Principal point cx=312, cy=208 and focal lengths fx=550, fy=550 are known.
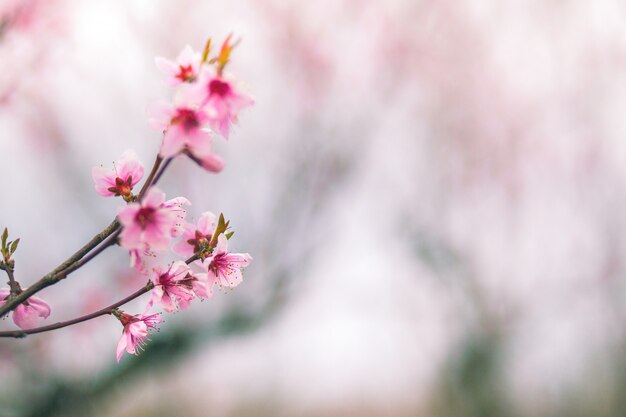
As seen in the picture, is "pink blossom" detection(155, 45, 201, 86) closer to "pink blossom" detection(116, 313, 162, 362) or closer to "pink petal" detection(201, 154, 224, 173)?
"pink petal" detection(201, 154, 224, 173)

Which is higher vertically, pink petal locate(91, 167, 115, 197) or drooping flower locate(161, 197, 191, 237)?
pink petal locate(91, 167, 115, 197)

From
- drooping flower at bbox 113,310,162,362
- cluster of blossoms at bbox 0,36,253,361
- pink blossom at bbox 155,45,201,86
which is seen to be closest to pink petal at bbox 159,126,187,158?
cluster of blossoms at bbox 0,36,253,361

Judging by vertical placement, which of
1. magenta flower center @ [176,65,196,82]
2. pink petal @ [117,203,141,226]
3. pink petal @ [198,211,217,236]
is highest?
magenta flower center @ [176,65,196,82]

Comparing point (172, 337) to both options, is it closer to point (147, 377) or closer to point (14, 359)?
point (147, 377)

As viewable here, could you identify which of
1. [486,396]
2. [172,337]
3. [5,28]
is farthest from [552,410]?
[5,28]

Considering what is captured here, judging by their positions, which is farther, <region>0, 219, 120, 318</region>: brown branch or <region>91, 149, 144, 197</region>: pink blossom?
<region>91, 149, 144, 197</region>: pink blossom

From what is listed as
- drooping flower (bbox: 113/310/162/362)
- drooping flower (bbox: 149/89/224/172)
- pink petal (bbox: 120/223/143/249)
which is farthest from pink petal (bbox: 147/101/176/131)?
drooping flower (bbox: 113/310/162/362)
